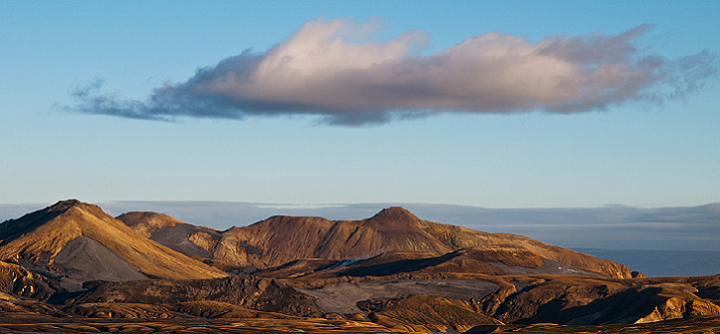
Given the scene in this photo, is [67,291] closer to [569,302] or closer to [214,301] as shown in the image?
[214,301]

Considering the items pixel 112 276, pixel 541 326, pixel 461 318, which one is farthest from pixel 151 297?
pixel 541 326

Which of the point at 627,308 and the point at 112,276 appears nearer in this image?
the point at 627,308

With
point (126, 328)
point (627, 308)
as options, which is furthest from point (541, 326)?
point (126, 328)

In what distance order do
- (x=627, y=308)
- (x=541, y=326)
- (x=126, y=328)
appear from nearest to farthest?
(x=126, y=328) → (x=541, y=326) → (x=627, y=308)

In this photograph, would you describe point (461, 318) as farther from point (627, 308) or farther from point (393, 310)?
point (627, 308)

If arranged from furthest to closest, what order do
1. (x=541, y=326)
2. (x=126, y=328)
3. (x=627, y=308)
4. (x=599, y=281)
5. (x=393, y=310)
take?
1. (x=599, y=281)
2. (x=393, y=310)
3. (x=627, y=308)
4. (x=541, y=326)
5. (x=126, y=328)

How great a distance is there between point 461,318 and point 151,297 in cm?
6456

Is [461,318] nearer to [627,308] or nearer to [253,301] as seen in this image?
[627,308]

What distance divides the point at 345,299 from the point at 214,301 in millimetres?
31943

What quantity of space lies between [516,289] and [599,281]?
1913cm

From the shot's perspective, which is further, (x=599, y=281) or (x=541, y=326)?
(x=599, y=281)

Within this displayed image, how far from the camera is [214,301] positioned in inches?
6604

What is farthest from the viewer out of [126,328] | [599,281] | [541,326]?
[599,281]

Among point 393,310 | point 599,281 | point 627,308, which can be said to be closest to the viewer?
point 627,308
